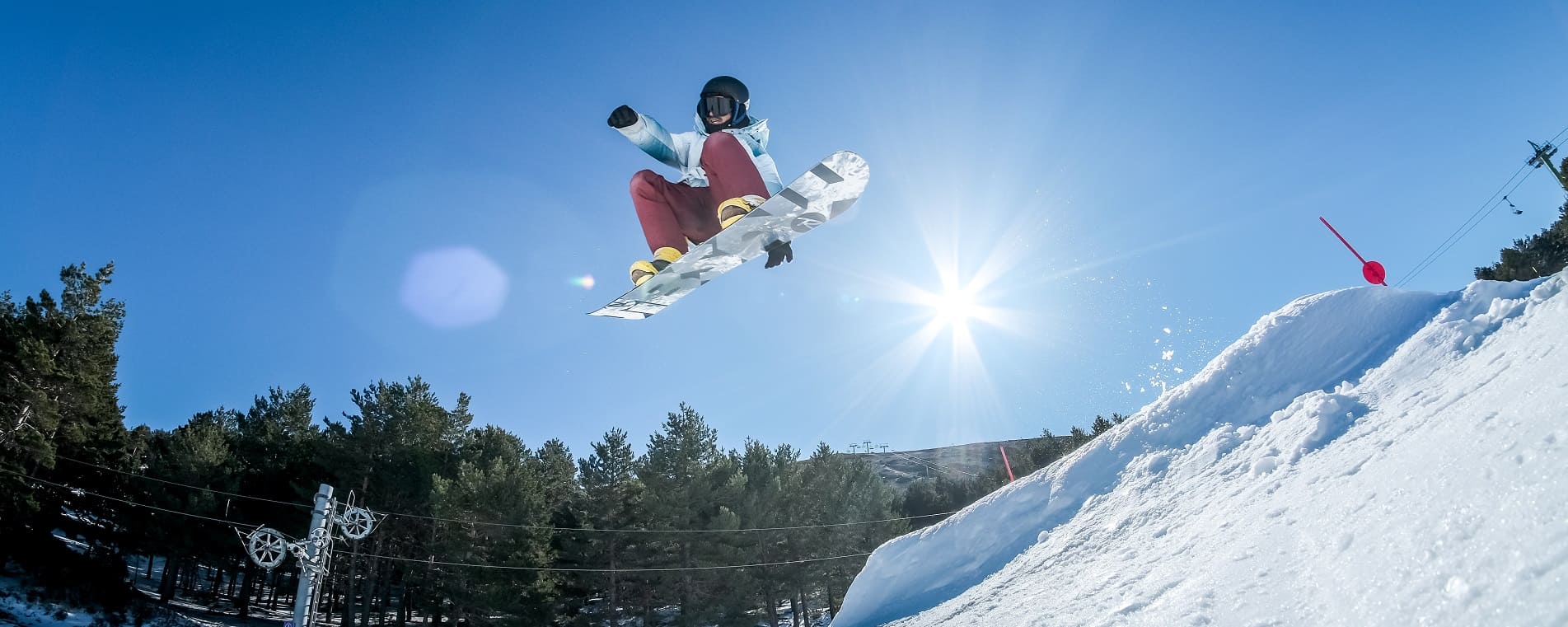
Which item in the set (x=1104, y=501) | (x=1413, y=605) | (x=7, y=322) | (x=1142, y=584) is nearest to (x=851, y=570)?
(x=1104, y=501)

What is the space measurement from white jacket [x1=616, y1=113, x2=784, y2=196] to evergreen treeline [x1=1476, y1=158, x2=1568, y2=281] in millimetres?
33338

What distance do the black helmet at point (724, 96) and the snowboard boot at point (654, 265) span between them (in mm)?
1311

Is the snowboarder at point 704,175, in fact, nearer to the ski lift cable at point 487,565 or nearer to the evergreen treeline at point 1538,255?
the ski lift cable at point 487,565

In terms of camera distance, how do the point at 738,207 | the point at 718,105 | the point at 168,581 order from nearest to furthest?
the point at 738,207 → the point at 718,105 → the point at 168,581

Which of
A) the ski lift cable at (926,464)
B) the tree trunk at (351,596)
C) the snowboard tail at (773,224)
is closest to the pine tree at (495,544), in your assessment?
the tree trunk at (351,596)

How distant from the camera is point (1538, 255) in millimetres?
26562

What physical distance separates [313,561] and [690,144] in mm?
12620

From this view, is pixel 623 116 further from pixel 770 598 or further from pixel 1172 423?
pixel 770 598

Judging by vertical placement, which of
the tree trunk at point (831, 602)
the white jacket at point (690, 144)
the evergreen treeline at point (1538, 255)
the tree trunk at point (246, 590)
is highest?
the evergreen treeline at point (1538, 255)

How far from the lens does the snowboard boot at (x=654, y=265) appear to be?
6383 mm

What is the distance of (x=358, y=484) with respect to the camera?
87.5 ft

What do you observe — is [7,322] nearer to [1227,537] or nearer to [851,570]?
[851,570]

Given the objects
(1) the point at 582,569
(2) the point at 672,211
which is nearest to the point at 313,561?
(1) the point at 582,569

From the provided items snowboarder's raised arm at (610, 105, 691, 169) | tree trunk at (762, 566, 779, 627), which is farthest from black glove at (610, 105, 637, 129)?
tree trunk at (762, 566, 779, 627)
